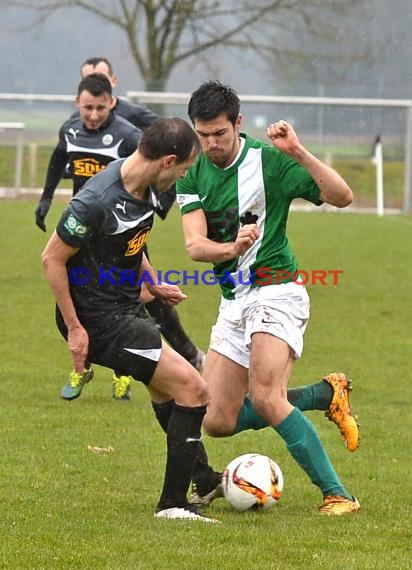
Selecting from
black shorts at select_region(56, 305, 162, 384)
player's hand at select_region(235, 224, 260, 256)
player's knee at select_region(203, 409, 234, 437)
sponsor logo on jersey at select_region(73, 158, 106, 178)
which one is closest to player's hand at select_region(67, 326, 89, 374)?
black shorts at select_region(56, 305, 162, 384)

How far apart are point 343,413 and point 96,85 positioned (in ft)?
11.9

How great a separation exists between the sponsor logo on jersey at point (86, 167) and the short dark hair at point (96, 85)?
0.60m

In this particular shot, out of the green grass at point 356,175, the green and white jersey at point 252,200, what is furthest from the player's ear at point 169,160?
the green grass at point 356,175

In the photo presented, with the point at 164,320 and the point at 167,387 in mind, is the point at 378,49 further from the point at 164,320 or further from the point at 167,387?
the point at 167,387

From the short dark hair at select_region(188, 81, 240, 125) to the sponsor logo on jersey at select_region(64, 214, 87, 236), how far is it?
90cm

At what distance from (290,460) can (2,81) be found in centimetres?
2740

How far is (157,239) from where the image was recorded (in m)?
19.6

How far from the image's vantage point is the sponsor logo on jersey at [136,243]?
552 centimetres

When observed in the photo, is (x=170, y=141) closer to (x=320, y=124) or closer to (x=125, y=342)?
(x=125, y=342)

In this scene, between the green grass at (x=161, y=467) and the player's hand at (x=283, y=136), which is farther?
the player's hand at (x=283, y=136)

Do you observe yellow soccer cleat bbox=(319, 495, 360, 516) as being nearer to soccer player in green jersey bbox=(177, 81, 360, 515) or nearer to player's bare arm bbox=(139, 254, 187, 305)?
soccer player in green jersey bbox=(177, 81, 360, 515)

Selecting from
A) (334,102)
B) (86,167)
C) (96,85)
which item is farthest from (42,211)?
(334,102)

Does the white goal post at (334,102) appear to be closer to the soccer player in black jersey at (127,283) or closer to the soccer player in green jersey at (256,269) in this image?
the soccer player in green jersey at (256,269)

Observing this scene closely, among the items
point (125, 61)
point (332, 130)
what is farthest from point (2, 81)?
point (332, 130)
